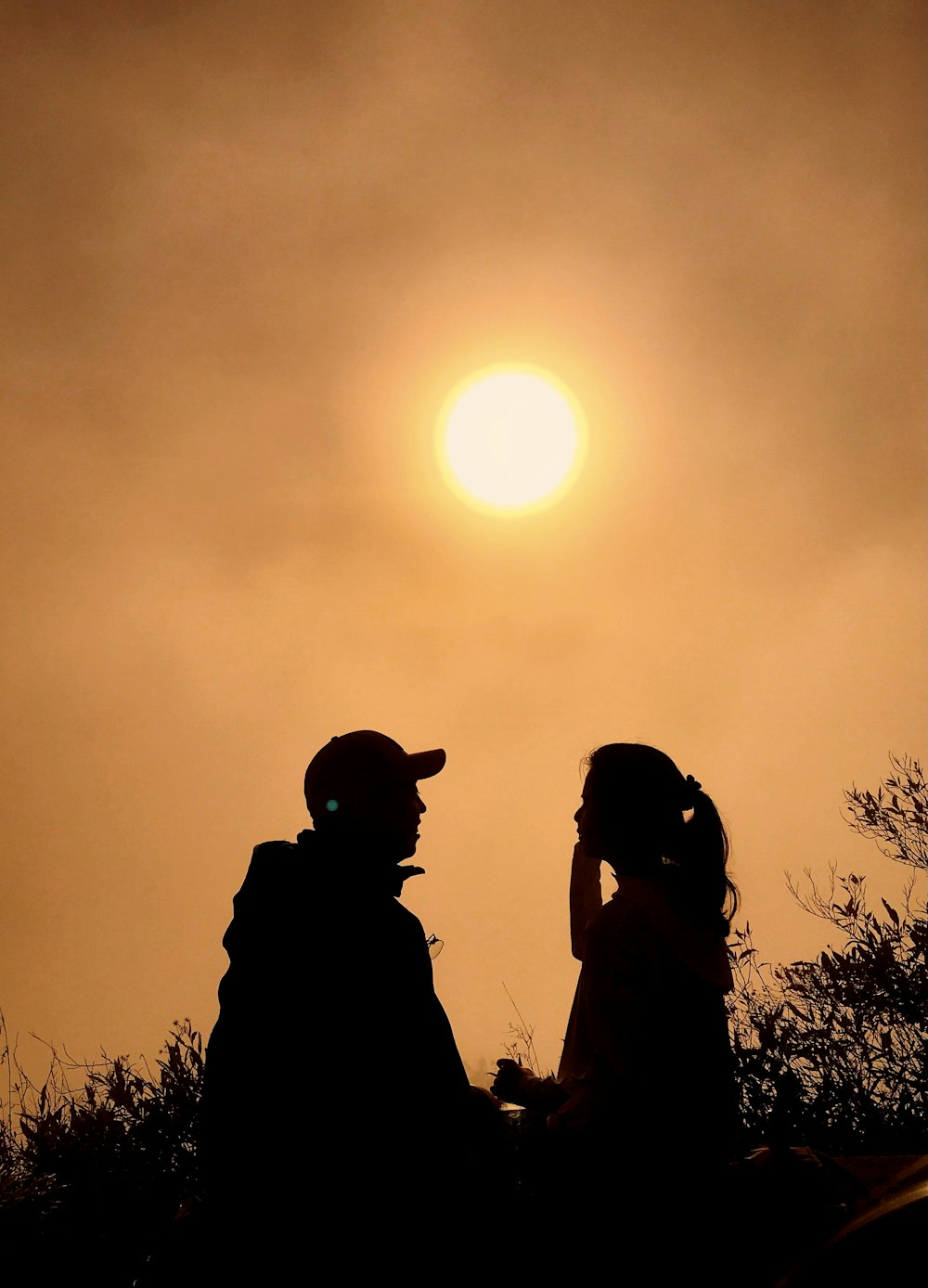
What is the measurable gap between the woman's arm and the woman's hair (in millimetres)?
698

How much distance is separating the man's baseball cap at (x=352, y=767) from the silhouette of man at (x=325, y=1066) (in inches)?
12.7

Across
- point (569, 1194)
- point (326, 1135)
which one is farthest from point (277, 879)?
point (569, 1194)

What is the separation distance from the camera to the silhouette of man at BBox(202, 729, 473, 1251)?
2.21 meters

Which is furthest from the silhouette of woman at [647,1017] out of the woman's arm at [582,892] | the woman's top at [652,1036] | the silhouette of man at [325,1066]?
the woman's arm at [582,892]

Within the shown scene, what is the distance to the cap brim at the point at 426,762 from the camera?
3140mm

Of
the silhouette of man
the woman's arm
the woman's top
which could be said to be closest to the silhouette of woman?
the woman's top

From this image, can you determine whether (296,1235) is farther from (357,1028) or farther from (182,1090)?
(182,1090)

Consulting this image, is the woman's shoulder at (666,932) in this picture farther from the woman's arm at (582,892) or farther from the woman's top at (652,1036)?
the woman's arm at (582,892)

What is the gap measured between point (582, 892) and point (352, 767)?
144cm

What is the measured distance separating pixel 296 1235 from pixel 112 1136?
9.21ft

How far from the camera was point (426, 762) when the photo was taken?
10.6 ft

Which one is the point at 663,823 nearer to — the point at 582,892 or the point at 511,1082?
the point at 582,892

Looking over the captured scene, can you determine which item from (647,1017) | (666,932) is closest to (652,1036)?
(647,1017)

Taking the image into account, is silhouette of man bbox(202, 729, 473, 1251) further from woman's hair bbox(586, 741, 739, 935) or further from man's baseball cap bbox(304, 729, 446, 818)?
woman's hair bbox(586, 741, 739, 935)
